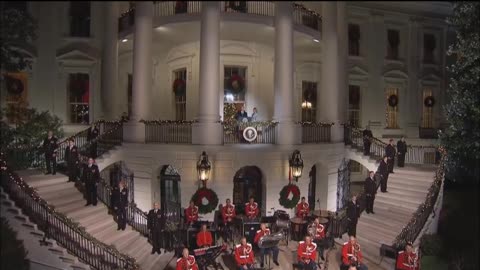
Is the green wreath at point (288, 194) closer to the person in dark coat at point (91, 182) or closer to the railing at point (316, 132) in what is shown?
the railing at point (316, 132)

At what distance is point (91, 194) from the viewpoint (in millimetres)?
13078

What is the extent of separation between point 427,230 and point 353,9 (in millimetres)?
12935

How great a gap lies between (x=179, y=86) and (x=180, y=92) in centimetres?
34

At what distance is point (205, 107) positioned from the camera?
1430 centimetres

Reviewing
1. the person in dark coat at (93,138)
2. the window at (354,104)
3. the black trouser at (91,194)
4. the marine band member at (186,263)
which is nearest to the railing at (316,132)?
the window at (354,104)

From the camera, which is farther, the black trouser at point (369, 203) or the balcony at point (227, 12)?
the balcony at point (227, 12)

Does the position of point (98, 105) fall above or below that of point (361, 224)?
above

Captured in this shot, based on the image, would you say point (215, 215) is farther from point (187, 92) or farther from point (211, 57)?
point (187, 92)

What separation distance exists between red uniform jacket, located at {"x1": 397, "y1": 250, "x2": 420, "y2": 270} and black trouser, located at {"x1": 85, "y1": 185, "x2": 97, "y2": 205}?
31.9 feet

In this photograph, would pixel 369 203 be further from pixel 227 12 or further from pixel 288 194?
pixel 227 12

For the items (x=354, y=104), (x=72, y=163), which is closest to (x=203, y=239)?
(x=72, y=163)

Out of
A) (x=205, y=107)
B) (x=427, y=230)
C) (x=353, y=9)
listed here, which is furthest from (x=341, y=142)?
(x=353, y=9)

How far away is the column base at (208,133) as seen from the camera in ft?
46.3

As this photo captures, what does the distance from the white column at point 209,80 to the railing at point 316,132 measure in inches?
145
